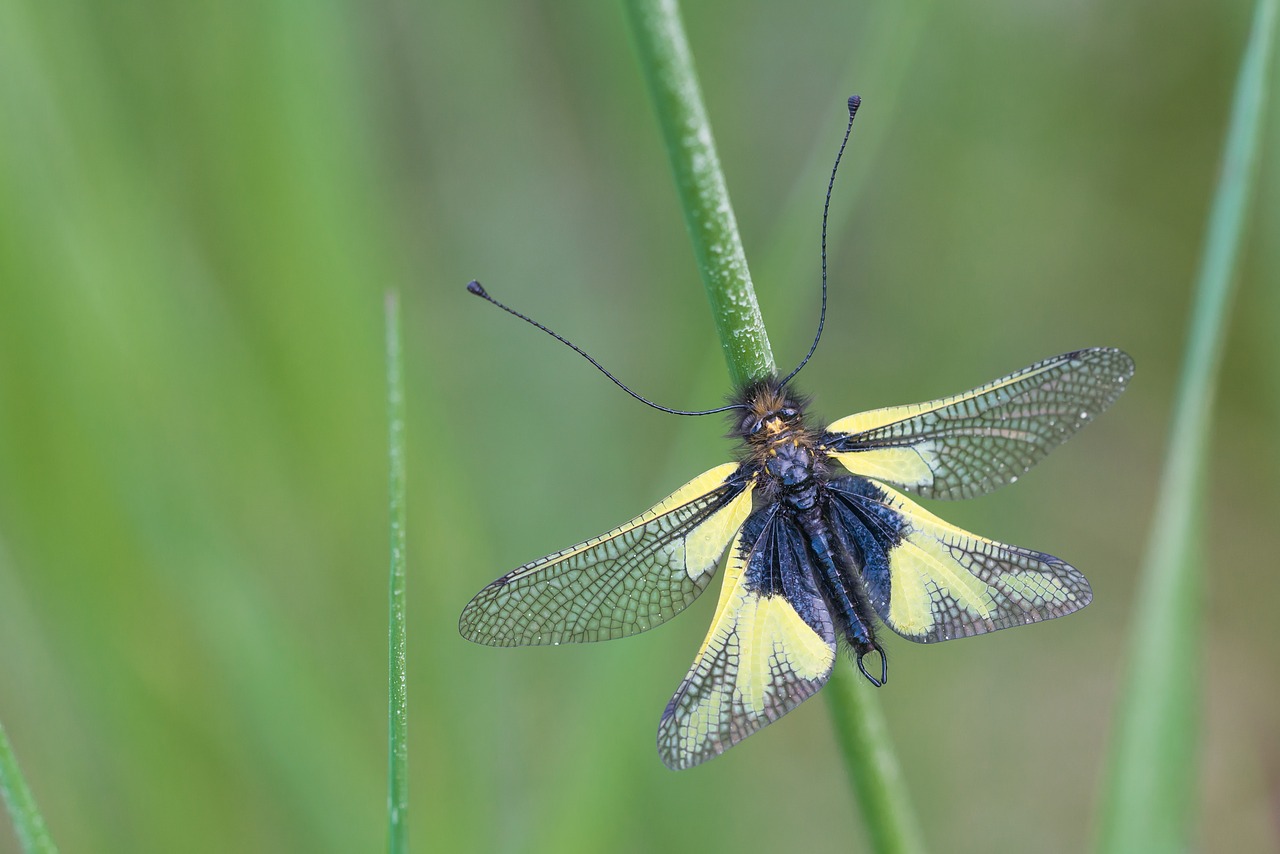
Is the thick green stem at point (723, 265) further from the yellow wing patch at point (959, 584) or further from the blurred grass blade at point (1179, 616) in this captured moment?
the blurred grass blade at point (1179, 616)

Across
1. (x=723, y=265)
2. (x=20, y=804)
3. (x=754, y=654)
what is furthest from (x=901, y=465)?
(x=20, y=804)

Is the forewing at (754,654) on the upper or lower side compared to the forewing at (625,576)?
lower

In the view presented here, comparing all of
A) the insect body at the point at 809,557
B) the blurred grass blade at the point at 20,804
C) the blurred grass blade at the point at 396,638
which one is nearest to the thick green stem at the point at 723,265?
the insect body at the point at 809,557

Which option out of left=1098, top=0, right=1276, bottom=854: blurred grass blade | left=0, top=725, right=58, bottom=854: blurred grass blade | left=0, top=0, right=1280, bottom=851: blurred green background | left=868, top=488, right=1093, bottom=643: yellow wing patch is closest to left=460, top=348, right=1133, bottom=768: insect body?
left=868, top=488, right=1093, bottom=643: yellow wing patch

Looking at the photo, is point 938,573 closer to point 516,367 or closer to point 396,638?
point 396,638

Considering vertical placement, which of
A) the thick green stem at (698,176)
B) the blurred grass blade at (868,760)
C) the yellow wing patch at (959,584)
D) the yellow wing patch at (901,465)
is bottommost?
the blurred grass blade at (868,760)

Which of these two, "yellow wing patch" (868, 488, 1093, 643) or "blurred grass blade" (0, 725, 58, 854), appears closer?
"blurred grass blade" (0, 725, 58, 854)

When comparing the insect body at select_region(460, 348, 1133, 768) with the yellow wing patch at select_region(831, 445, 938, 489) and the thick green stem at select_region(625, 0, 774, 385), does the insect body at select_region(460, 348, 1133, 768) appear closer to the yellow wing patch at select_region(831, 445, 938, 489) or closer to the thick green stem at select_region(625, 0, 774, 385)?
the yellow wing patch at select_region(831, 445, 938, 489)

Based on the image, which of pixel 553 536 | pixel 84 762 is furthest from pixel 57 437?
pixel 553 536
